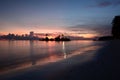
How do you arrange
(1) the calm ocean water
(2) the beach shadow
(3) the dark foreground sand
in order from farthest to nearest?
(1) the calm ocean water, (3) the dark foreground sand, (2) the beach shadow

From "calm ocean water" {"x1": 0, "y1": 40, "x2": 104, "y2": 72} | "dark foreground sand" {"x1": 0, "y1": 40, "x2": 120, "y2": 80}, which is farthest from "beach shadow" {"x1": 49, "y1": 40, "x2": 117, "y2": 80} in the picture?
"calm ocean water" {"x1": 0, "y1": 40, "x2": 104, "y2": 72}

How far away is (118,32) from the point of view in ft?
276

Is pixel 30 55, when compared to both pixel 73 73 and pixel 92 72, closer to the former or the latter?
pixel 73 73

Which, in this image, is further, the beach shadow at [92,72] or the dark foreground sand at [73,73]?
the dark foreground sand at [73,73]

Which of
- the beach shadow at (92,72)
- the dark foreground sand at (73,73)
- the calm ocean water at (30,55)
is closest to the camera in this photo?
the beach shadow at (92,72)

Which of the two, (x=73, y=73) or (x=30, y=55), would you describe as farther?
(x=30, y=55)

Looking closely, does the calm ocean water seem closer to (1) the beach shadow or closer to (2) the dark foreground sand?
(2) the dark foreground sand

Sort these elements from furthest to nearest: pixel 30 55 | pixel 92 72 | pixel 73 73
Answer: pixel 30 55
pixel 73 73
pixel 92 72

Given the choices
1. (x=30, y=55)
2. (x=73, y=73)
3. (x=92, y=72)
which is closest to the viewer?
(x=92, y=72)

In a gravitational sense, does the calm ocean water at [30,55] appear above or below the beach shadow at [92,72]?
below

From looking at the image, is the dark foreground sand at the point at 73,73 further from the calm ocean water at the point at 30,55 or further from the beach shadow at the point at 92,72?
the calm ocean water at the point at 30,55

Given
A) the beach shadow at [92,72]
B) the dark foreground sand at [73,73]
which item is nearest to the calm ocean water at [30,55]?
the dark foreground sand at [73,73]

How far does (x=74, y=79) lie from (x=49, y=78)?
140 cm

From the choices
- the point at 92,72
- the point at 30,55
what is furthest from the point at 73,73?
the point at 30,55
